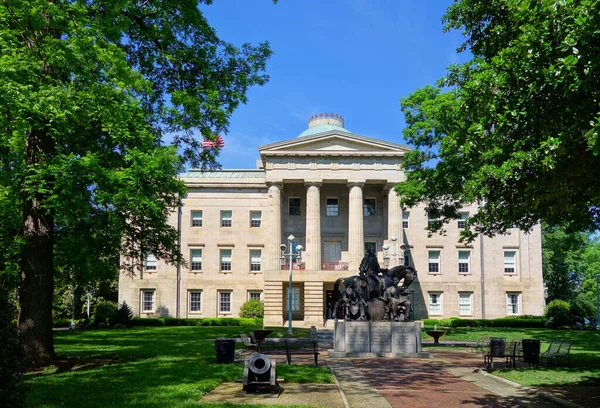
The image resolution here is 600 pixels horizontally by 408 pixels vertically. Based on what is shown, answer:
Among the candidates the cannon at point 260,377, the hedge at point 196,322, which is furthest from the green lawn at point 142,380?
the hedge at point 196,322

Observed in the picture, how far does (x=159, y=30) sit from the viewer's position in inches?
768

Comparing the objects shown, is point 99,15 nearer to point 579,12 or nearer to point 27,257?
point 27,257

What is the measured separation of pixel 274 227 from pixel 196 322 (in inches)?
449

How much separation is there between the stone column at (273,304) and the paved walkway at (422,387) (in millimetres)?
29513

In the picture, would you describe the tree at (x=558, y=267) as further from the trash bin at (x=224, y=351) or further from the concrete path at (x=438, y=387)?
the trash bin at (x=224, y=351)

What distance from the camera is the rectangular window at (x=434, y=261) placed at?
57.1m

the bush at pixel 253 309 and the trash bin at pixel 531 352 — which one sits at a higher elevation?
the trash bin at pixel 531 352

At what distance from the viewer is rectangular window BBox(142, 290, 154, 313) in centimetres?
5649

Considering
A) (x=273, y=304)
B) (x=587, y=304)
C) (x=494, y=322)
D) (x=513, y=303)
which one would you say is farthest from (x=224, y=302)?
(x=587, y=304)

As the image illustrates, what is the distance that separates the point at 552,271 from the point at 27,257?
200 feet

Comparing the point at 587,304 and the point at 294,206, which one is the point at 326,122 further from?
the point at 587,304

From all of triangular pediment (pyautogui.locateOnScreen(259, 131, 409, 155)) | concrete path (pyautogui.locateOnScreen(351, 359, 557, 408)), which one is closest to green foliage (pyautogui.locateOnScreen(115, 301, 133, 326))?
triangular pediment (pyautogui.locateOnScreen(259, 131, 409, 155))

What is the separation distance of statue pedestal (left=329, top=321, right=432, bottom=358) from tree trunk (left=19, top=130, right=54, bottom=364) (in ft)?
34.6

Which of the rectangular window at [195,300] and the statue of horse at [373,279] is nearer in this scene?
the statue of horse at [373,279]
